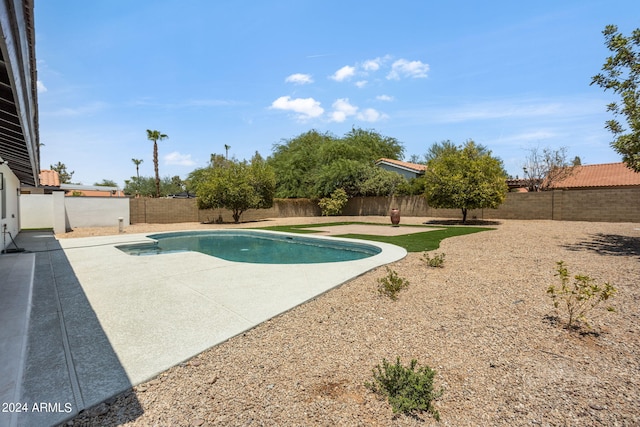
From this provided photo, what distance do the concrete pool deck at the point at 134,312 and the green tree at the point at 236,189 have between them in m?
13.4

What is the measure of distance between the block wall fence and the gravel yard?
1463 centimetres

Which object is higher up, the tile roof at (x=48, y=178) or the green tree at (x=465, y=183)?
the tile roof at (x=48, y=178)

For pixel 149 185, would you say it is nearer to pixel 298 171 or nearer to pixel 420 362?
pixel 298 171

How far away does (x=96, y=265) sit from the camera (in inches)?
305

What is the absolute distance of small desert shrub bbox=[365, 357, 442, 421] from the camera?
8.06 feet

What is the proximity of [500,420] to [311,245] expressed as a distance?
34.8ft

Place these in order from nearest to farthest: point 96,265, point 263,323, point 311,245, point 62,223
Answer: point 263,323
point 96,265
point 311,245
point 62,223

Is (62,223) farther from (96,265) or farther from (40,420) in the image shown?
(40,420)

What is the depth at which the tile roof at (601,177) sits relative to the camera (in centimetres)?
2389

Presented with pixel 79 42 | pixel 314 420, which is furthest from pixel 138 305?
pixel 79 42

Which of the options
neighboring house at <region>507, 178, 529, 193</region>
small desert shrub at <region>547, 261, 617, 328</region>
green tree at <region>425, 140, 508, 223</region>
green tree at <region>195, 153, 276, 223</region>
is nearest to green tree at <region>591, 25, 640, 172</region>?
small desert shrub at <region>547, 261, 617, 328</region>

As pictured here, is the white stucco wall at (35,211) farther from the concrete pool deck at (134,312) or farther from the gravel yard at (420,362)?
the gravel yard at (420,362)

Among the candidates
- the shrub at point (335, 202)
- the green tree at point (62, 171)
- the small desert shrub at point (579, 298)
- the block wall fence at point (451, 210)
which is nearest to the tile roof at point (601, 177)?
the block wall fence at point (451, 210)

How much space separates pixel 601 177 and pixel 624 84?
71.6ft
